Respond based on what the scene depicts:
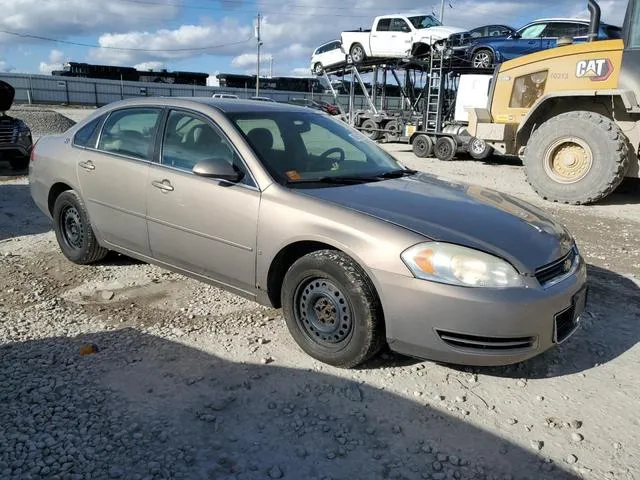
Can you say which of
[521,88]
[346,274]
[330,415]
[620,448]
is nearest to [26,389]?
[330,415]

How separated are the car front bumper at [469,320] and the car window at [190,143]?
1.57 meters

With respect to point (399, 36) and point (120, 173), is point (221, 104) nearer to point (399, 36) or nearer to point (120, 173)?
point (120, 173)

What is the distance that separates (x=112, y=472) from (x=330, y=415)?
1077mm

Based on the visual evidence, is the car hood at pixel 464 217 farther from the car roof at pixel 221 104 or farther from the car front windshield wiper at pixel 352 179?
the car roof at pixel 221 104

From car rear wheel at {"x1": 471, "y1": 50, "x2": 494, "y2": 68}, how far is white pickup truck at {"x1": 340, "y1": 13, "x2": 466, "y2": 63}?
1519mm

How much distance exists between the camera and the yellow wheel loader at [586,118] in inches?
312

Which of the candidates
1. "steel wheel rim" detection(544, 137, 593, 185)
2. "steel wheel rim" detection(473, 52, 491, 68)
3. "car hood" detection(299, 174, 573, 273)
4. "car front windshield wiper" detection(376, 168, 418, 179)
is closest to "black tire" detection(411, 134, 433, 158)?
"steel wheel rim" detection(473, 52, 491, 68)

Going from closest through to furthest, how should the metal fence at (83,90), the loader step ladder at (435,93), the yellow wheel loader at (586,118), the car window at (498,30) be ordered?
1. the yellow wheel loader at (586,118)
2. the loader step ladder at (435,93)
3. the car window at (498,30)
4. the metal fence at (83,90)

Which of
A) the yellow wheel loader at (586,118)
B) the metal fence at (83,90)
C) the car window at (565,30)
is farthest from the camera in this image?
the metal fence at (83,90)

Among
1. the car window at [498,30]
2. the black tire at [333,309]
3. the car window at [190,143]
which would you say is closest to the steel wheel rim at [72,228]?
the car window at [190,143]

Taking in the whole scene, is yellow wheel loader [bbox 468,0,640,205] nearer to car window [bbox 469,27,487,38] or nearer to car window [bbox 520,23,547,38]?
car window [bbox 520,23,547,38]

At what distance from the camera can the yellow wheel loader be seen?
26.0 ft

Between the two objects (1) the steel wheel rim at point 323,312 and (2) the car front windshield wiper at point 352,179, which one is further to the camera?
(2) the car front windshield wiper at point 352,179

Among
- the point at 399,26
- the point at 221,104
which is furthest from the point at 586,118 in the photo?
the point at 399,26
